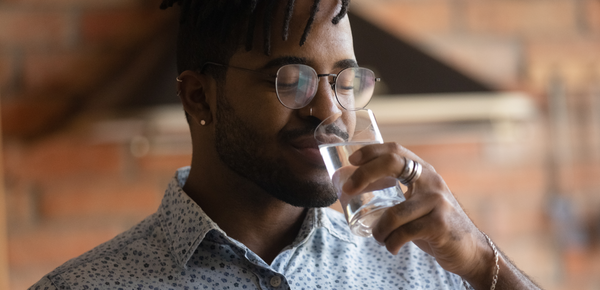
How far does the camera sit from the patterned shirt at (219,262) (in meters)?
0.99

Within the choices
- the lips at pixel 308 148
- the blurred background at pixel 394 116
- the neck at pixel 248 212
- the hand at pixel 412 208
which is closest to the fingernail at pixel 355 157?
the hand at pixel 412 208

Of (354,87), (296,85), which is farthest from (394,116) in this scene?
(296,85)

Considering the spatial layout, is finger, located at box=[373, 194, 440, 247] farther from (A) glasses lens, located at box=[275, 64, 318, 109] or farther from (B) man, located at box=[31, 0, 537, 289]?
(A) glasses lens, located at box=[275, 64, 318, 109]

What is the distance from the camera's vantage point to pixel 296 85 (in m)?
1.03

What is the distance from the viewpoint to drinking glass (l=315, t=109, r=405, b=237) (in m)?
0.81

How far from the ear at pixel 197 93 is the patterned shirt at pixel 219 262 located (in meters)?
0.13

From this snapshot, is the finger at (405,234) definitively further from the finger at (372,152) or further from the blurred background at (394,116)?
the blurred background at (394,116)

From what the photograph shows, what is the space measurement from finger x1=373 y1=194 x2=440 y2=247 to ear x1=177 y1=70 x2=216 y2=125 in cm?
49

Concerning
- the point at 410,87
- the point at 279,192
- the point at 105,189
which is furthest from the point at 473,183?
the point at 105,189

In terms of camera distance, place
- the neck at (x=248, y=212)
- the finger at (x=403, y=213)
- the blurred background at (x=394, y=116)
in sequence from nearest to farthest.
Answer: the finger at (x=403, y=213), the neck at (x=248, y=212), the blurred background at (x=394, y=116)

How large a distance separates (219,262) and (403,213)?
370mm

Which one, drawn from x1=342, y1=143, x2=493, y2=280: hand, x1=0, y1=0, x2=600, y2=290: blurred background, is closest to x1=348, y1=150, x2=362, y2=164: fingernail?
x1=342, y1=143, x2=493, y2=280: hand

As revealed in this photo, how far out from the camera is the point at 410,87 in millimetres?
1283

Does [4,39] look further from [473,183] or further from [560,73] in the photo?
[560,73]
